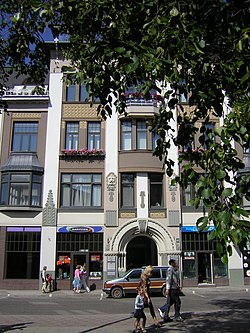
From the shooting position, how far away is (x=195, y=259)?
25219 millimetres

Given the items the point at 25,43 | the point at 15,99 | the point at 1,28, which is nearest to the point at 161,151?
the point at 25,43

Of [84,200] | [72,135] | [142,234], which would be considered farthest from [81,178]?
[142,234]

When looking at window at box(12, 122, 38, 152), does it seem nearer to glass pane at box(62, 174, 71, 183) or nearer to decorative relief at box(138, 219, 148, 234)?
glass pane at box(62, 174, 71, 183)

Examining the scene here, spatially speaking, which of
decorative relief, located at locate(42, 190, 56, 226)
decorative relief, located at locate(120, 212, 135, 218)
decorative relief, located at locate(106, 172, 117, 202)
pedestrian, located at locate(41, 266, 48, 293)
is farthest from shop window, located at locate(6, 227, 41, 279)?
decorative relief, located at locate(120, 212, 135, 218)

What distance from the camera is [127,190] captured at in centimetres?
2608

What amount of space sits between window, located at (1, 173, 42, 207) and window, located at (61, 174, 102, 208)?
5.83 feet

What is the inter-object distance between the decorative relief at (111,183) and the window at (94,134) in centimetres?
223

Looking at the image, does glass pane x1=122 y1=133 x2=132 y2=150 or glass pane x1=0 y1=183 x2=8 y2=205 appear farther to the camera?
glass pane x1=122 y1=133 x2=132 y2=150

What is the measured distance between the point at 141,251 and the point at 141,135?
816 centimetres

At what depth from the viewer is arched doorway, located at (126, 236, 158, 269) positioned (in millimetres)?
28047

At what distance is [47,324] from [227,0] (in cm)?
916

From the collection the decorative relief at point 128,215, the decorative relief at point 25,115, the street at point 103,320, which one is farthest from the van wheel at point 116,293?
the decorative relief at point 25,115

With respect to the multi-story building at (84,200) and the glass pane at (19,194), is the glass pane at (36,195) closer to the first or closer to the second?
the multi-story building at (84,200)

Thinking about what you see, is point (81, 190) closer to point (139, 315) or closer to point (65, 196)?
point (65, 196)
